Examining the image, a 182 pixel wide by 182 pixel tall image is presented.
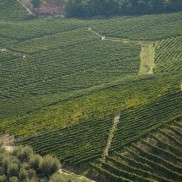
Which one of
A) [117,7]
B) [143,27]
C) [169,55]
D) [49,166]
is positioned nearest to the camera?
[49,166]

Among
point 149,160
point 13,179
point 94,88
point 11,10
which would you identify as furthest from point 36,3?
point 149,160

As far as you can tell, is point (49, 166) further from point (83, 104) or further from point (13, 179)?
point (83, 104)

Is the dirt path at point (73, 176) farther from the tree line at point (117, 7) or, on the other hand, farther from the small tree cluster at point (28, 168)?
the tree line at point (117, 7)

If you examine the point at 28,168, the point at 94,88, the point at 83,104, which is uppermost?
the point at 94,88

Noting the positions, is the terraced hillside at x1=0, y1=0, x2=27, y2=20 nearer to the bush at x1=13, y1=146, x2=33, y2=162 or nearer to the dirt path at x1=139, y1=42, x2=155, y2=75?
the dirt path at x1=139, y1=42, x2=155, y2=75

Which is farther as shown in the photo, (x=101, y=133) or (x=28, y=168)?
(x=101, y=133)
